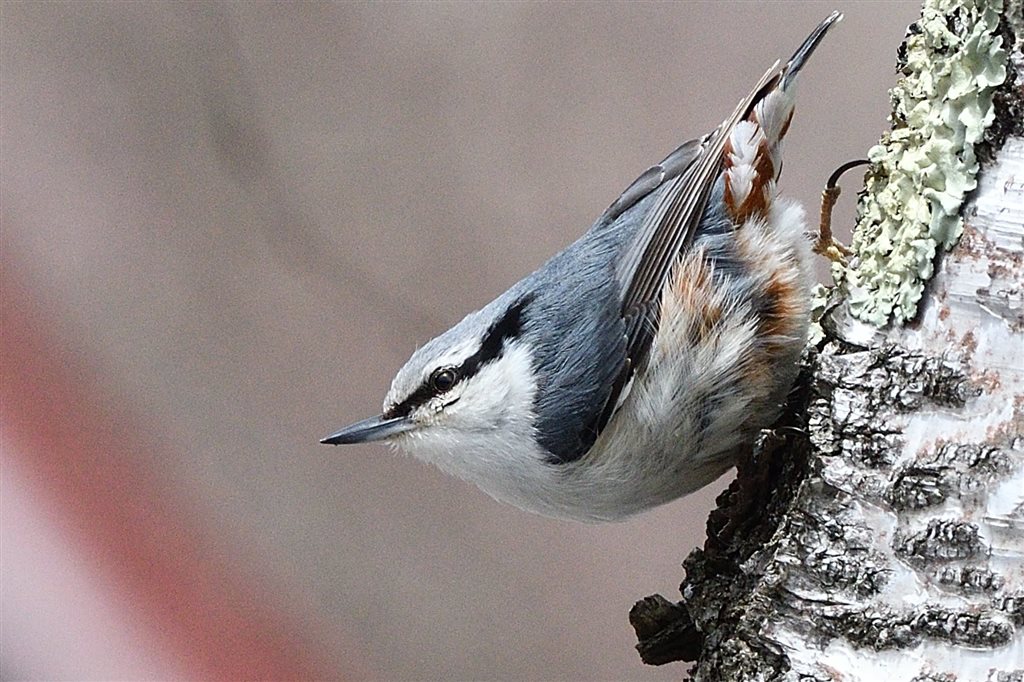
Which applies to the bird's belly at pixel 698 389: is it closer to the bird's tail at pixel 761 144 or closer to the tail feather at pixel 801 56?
the bird's tail at pixel 761 144

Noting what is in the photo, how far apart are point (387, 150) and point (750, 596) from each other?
113cm

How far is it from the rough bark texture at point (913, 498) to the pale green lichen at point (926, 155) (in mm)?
15

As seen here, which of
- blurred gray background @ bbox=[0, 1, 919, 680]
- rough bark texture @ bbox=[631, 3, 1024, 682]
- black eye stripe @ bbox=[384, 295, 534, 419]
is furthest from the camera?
blurred gray background @ bbox=[0, 1, 919, 680]

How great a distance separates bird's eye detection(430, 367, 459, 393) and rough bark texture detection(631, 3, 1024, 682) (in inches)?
17.0

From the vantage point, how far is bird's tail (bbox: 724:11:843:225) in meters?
1.37

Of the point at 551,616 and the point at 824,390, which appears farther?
the point at 551,616

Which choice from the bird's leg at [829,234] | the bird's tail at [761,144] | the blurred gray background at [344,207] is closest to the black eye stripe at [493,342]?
the bird's tail at [761,144]

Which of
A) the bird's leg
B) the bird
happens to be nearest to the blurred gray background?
the bird's leg

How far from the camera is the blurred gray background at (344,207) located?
1.87 m

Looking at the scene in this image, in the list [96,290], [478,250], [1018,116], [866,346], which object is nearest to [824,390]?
[866,346]

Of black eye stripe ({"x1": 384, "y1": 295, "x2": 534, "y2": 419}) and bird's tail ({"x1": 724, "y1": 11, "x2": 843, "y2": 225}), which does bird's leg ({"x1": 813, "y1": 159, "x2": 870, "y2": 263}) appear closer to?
bird's tail ({"x1": 724, "y1": 11, "x2": 843, "y2": 225})

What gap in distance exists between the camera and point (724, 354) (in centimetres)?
126

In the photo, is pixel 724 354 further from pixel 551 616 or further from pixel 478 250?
pixel 551 616

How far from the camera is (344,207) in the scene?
1960 millimetres
